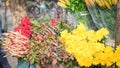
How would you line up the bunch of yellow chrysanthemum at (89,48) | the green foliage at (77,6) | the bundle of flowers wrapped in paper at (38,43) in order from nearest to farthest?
1. the bunch of yellow chrysanthemum at (89,48)
2. the bundle of flowers wrapped in paper at (38,43)
3. the green foliage at (77,6)

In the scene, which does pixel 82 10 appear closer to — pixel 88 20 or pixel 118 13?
pixel 88 20

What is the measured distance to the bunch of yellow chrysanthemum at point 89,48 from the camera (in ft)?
13.4

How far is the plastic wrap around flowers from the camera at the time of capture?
454cm

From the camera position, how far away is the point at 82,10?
4.79m

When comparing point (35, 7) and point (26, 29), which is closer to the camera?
point (26, 29)

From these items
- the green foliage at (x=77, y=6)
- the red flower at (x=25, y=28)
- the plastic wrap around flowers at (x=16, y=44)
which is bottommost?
the plastic wrap around flowers at (x=16, y=44)

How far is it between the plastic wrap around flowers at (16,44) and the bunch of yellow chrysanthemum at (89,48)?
54cm

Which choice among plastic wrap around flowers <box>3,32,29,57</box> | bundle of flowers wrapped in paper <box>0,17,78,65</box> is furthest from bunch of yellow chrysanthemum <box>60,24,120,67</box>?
plastic wrap around flowers <box>3,32,29,57</box>

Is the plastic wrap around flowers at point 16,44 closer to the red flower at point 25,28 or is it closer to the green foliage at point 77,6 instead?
the red flower at point 25,28

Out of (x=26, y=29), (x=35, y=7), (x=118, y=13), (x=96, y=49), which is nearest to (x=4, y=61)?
(x=26, y=29)

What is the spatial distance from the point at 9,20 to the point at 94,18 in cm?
1481

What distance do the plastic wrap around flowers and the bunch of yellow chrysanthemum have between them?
0.54m

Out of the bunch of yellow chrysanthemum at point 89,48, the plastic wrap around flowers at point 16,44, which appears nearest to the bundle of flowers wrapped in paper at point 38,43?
the plastic wrap around flowers at point 16,44

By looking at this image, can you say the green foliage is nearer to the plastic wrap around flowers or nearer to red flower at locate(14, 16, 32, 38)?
red flower at locate(14, 16, 32, 38)
